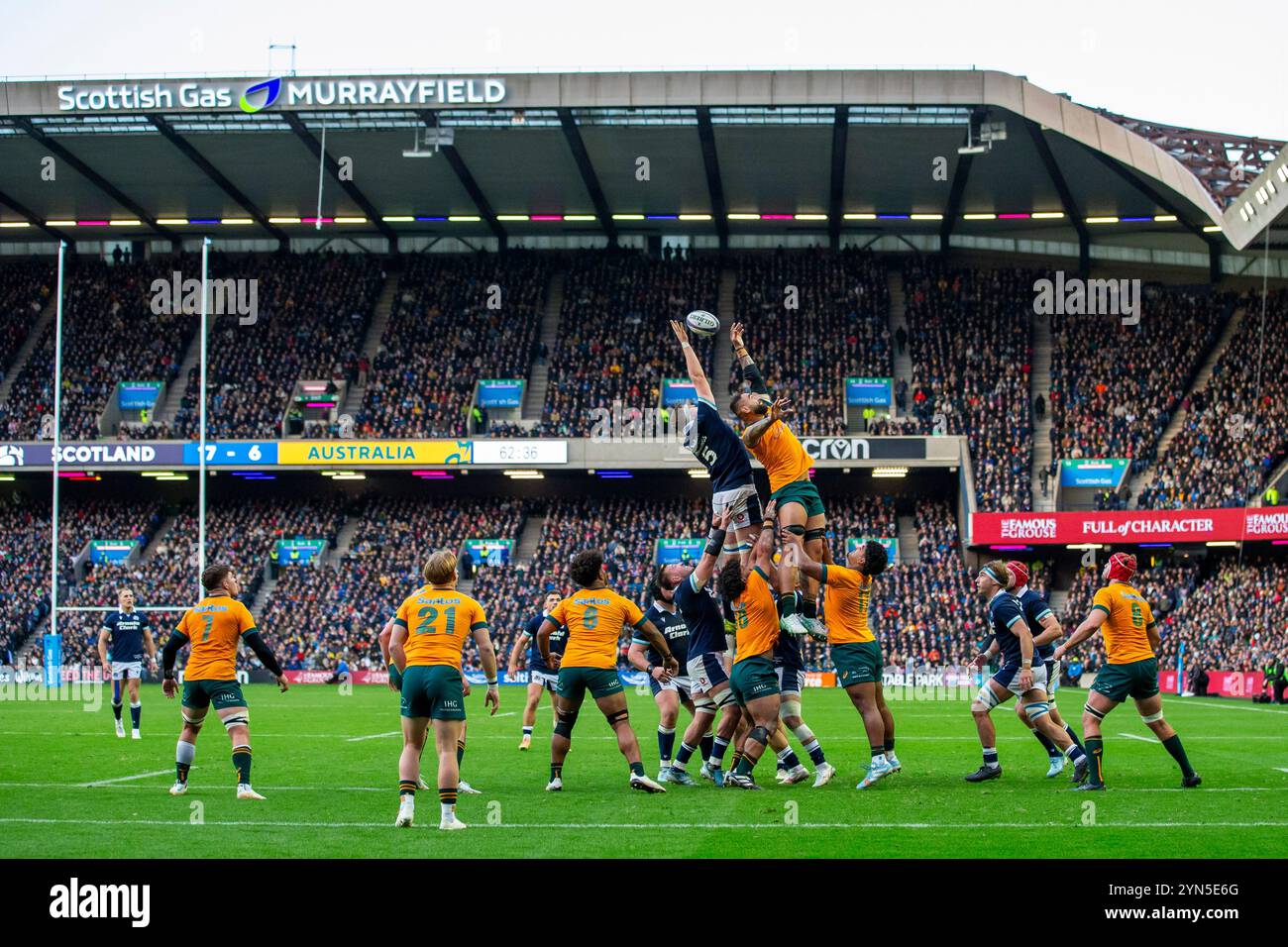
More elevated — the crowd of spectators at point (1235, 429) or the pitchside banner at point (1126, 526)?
the crowd of spectators at point (1235, 429)

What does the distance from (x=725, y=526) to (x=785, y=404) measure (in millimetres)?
1362

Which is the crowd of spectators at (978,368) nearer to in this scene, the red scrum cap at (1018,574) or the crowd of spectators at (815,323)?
the crowd of spectators at (815,323)

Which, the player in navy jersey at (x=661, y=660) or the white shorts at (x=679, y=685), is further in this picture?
the white shorts at (x=679, y=685)

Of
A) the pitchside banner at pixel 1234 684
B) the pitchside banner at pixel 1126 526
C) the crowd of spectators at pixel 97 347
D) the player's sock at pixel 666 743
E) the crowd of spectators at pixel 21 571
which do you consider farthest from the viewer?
the crowd of spectators at pixel 97 347

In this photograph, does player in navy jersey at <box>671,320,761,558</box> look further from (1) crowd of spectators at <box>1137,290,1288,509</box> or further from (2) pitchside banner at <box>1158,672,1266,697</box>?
(1) crowd of spectators at <box>1137,290,1288,509</box>

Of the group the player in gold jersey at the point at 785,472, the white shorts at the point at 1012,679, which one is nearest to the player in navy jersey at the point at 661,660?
the player in gold jersey at the point at 785,472

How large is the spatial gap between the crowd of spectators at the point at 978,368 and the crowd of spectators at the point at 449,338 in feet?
50.2

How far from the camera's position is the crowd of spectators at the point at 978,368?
49781mm

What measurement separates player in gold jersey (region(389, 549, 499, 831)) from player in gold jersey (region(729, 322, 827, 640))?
3.30 metres

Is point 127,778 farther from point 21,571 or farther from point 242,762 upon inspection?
point 21,571

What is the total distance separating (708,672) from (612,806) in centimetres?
249

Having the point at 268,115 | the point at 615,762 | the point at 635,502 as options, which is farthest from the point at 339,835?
the point at 635,502

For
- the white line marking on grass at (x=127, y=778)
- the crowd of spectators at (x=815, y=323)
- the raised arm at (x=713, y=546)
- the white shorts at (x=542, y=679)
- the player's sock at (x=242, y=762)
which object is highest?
the crowd of spectators at (x=815, y=323)

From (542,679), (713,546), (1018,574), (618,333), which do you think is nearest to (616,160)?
(618,333)
